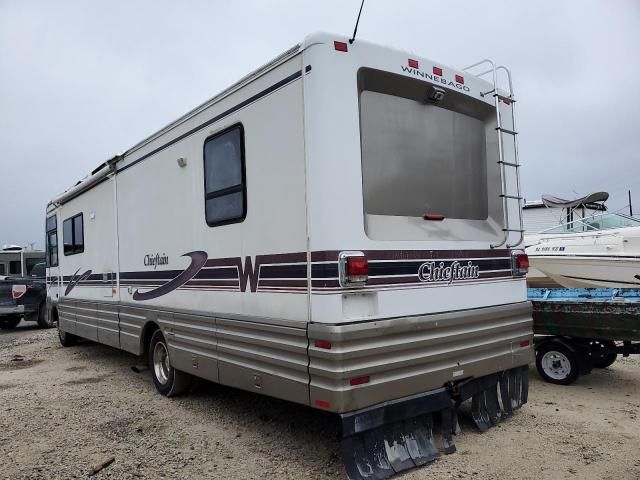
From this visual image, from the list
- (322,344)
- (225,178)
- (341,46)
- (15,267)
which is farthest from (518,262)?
(15,267)

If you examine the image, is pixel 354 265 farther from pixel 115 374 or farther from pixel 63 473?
pixel 115 374

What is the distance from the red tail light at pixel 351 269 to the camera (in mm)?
3432

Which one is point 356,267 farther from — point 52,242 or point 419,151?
point 52,242

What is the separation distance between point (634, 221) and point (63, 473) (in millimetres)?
8402

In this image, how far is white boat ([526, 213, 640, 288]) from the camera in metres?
7.37

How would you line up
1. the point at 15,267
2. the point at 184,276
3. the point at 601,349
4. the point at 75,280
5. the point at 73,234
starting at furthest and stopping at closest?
the point at 15,267 → the point at 73,234 → the point at 75,280 → the point at 601,349 → the point at 184,276

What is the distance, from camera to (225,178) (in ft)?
14.9

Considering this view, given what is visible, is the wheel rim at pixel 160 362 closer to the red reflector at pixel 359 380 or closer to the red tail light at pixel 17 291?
the red reflector at pixel 359 380

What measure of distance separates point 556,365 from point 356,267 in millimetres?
3841

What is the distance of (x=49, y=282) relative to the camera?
389 inches

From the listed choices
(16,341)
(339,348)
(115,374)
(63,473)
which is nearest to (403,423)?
(339,348)

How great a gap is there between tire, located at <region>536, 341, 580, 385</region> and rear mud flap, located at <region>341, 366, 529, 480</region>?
1886 mm

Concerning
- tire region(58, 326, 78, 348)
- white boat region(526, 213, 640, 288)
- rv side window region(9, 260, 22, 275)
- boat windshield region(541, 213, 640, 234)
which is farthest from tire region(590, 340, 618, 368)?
rv side window region(9, 260, 22, 275)

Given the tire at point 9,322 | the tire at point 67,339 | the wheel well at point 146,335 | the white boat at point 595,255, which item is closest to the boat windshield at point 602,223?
the white boat at point 595,255
